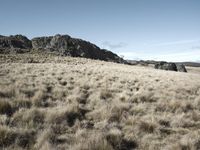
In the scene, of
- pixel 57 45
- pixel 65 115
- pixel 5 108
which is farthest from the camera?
pixel 57 45

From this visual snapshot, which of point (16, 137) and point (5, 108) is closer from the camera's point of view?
point (16, 137)

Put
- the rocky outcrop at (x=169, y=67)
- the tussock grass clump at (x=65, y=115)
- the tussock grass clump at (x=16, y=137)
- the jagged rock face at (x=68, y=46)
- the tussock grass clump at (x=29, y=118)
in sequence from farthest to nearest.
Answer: the jagged rock face at (x=68, y=46)
the rocky outcrop at (x=169, y=67)
the tussock grass clump at (x=65, y=115)
the tussock grass clump at (x=29, y=118)
the tussock grass clump at (x=16, y=137)

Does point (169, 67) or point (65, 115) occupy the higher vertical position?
point (65, 115)

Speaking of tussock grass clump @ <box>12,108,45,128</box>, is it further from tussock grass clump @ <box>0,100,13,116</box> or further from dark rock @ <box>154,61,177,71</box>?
dark rock @ <box>154,61,177,71</box>

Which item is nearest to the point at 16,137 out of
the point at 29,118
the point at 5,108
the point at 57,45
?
the point at 29,118

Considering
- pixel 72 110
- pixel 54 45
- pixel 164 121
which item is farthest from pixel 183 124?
pixel 54 45

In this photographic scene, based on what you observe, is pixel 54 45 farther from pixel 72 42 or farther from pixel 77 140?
pixel 77 140

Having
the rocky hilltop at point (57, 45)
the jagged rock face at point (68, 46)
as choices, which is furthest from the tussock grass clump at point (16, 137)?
the jagged rock face at point (68, 46)

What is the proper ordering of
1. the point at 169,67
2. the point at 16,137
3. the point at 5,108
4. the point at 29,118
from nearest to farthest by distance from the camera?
the point at 16,137 < the point at 29,118 < the point at 5,108 < the point at 169,67

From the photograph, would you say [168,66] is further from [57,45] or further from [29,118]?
[29,118]

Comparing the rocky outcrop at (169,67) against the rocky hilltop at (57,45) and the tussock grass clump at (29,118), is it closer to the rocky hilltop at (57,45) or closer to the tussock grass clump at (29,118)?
the rocky hilltop at (57,45)

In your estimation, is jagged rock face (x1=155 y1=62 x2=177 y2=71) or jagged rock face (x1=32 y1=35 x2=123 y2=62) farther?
jagged rock face (x1=32 y1=35 x2=123 y2=62)

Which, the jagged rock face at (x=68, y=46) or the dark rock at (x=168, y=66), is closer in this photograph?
the dark rock at (x=168, y=66)

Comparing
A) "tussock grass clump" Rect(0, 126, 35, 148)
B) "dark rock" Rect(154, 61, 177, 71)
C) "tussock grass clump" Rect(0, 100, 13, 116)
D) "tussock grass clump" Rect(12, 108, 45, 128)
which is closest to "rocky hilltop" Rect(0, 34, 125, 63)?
"dark rock" Rect(154, 61, 177, 71)
